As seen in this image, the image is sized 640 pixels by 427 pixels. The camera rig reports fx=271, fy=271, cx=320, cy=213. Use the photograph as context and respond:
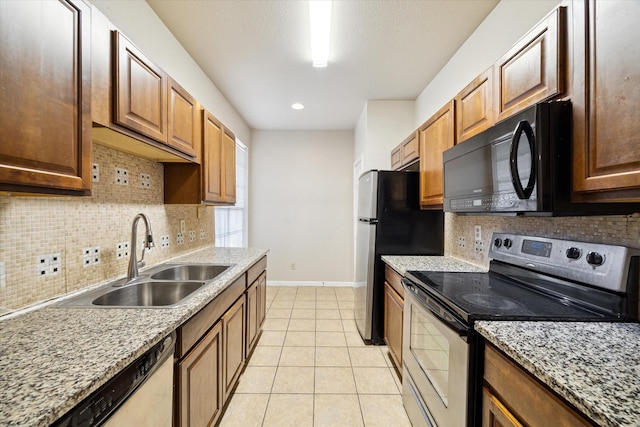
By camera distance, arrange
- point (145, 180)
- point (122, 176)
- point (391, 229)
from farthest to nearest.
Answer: point (391, 229) < point (145, 180) < point (122, 176)

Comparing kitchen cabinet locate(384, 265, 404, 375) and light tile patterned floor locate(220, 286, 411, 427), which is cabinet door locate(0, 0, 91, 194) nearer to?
light tile patterned floor locate(220, 286, 411, 427)

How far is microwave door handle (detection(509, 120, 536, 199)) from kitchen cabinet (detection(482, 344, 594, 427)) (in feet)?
2.00

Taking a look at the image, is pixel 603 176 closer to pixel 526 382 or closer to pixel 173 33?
pixel 526 382

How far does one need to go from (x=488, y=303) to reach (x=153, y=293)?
1.83m

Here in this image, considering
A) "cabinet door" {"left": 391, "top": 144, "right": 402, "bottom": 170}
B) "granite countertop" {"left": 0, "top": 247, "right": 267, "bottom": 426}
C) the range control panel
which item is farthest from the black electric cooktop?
"cabinet door" {"left": 391, "top": 144, "right": 402, "bottom": 170}

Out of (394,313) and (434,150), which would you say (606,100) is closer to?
(434,150)

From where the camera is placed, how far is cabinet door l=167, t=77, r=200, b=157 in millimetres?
1698

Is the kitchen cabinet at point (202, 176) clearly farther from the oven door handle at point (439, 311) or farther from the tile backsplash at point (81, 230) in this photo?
the oven door handle at point (439, 311)

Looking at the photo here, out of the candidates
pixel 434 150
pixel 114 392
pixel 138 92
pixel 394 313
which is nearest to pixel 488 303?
pixel 394 313

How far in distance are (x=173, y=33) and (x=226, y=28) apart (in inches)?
17.6

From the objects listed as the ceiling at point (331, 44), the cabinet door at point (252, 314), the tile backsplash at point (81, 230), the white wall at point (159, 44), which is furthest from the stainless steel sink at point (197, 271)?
the ceiling at point (331, 44)

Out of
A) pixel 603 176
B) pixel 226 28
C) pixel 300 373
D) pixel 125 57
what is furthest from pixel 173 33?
pixel 300 373

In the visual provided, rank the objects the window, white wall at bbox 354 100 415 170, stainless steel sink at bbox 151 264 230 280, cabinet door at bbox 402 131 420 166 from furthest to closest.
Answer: the window → white wall at bbox 354 100 415 170 → cabinet door at bbox 402 131 420 166 → stainless steel sink at bbox 151 264 230 280

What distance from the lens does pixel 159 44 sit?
1985 millimetres
